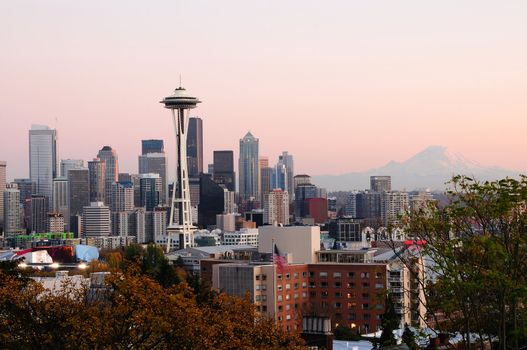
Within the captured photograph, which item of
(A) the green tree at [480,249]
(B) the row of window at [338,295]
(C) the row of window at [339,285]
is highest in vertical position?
(A) the green tree at [480,249]

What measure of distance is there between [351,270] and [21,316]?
55808mm

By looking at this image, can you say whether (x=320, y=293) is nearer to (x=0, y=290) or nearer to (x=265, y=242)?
(x=265, y=242)

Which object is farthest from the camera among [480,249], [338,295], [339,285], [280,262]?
[339,285]

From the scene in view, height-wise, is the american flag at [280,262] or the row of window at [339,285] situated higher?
the american flag at [280,262]

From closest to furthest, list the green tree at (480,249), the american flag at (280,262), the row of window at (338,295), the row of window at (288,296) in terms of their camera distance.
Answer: the green tree at (480,249) < the american flag at (280,262) < the row of window at (288,296) < the row of window at (338,295)

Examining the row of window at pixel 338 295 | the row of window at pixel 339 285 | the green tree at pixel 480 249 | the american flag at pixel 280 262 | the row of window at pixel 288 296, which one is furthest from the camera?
the row of window at pixel 339 285

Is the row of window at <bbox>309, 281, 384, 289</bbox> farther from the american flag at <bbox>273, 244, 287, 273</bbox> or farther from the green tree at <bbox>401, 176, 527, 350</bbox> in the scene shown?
the green tree at <bbox>401, 176, 527, 350</bbox>

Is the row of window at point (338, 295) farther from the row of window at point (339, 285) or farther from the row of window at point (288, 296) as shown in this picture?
the row of window at point (288, 296)

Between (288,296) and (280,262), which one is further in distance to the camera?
(288,296)

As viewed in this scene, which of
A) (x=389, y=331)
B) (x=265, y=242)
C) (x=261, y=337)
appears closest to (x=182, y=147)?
(x=265, y=242)

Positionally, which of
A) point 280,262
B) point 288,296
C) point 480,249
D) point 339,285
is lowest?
point 288,296

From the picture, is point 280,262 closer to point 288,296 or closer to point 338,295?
point 288,296

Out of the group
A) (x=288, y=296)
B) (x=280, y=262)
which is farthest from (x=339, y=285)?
(x=280, y=262)

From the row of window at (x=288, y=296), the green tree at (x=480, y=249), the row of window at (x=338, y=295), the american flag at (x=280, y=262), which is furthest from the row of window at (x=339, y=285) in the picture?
the green tree at (x=480, y=249)
